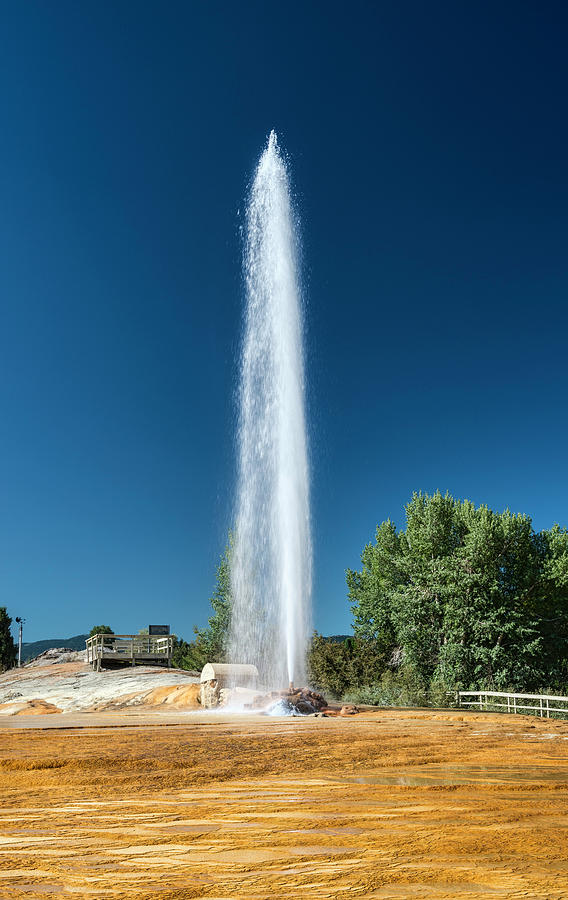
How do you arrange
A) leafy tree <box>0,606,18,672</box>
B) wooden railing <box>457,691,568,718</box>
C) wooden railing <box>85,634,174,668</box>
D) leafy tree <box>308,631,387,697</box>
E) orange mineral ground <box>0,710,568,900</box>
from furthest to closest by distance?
leafy tree <box>0,606,18,672</box> → leafy tree <box>308,631,387,697</box> → wooden railing <box>85,634,174,668</box> → wooden railing <box>457,691,568,718</box> → orange mineral ground <box>0,710,568,900</box>

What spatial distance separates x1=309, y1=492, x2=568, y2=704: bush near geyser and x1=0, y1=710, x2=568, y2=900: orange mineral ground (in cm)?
2036

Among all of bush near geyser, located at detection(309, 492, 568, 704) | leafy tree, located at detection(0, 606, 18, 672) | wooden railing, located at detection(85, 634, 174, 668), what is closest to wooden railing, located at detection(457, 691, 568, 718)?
bush near geyser, located at detection(309, 492, 568, 704)

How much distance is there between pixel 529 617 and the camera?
31578 millimetres

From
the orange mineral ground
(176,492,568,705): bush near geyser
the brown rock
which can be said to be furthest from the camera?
(176,492,568,705): bush near geyser

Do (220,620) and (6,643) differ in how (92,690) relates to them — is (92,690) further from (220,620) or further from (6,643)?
(6,643)

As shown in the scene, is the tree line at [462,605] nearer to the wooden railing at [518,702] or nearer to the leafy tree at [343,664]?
the leafy tree at [343,664]

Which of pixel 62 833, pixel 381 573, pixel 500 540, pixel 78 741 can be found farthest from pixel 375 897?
pixel 381 573

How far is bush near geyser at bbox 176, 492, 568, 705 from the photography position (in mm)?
29453

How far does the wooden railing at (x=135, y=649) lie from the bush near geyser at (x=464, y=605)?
9282 millimetres

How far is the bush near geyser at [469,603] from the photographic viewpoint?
96.7 ft

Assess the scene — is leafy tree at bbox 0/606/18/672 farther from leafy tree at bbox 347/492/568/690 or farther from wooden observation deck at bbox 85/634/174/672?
leafy tree at bbox 347/492/568/690

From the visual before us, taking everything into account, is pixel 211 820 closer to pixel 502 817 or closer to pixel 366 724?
pixel 502 817

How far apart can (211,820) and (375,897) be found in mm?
1826

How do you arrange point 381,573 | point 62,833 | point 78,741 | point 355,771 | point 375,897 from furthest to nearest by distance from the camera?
1. point 381,573
2. point 78,741
3. point 355,771
4. point 62,833
5. point 375,897
